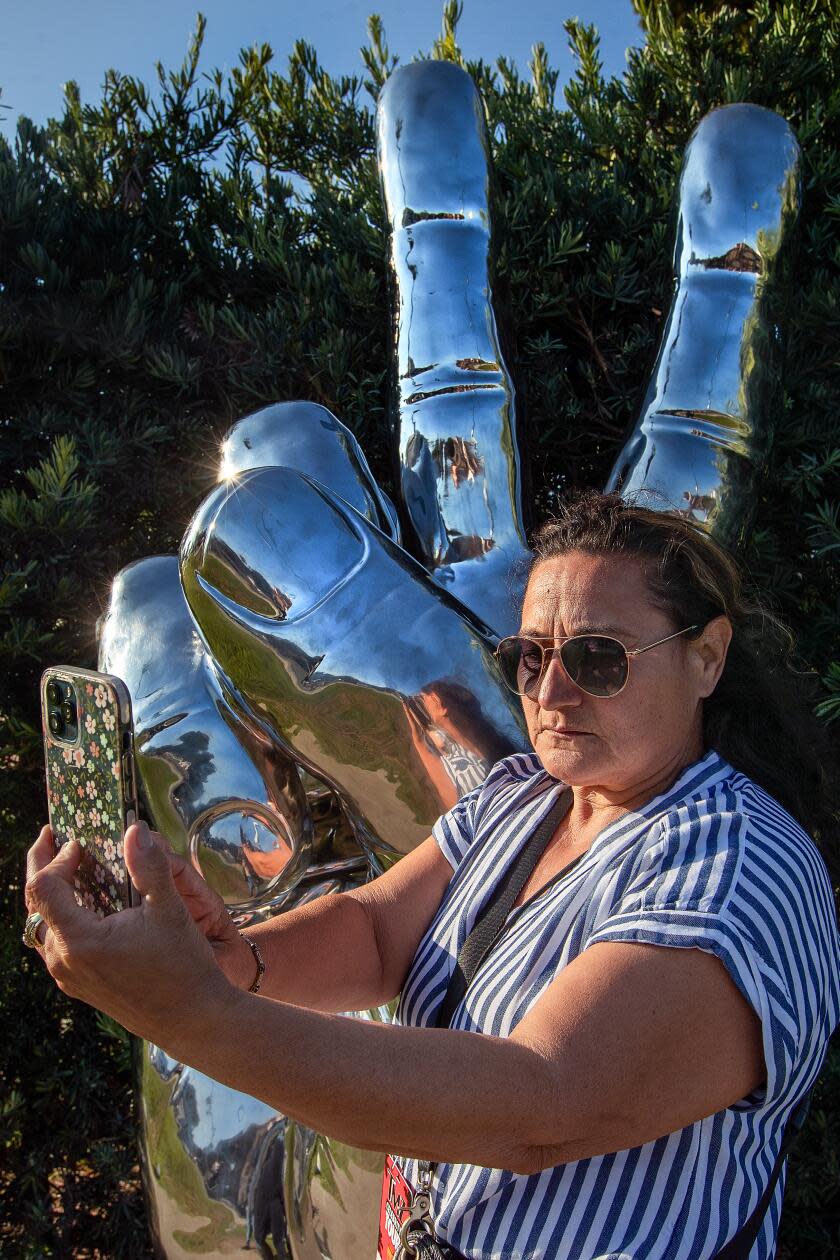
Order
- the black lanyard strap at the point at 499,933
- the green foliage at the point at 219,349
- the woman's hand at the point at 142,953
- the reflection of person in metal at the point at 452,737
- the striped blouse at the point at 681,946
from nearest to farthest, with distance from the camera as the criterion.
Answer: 1. the woman's hand at the point at 142,953
2. the striped blouse at the point at 681,946
3. the black lanyard strap at the point at 499,933
4. the reflection of person in metal at the point at 452,737
5. the green foliage at the point at 219,349

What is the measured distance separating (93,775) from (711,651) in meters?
0.68

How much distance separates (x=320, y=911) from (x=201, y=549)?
0.50 meters

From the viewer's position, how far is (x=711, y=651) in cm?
134

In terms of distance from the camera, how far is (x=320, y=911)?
1462 mm

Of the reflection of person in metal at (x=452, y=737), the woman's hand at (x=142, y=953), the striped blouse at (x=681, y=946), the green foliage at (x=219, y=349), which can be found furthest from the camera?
the green foliage at (x=219, y=349)

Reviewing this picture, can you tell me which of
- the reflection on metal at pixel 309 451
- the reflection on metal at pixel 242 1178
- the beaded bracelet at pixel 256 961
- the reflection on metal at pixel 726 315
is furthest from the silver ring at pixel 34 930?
the reflection on metal at pixel 726 315

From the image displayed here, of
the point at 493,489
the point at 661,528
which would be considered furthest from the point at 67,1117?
the point at 661,528

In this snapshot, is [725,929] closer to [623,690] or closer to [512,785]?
[623,690]

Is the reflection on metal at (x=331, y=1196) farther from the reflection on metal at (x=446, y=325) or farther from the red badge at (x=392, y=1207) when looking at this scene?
the reflection on metal at (x=446, y=325)

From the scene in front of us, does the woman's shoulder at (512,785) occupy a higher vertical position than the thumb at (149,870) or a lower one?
lower

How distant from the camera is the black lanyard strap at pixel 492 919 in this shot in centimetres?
128

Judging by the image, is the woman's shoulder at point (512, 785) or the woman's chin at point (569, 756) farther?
the woman's shoulder at point (512, 785)

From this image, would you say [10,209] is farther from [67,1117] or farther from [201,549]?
[67,1117]

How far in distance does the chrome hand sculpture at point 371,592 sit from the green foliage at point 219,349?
0.27 meters
